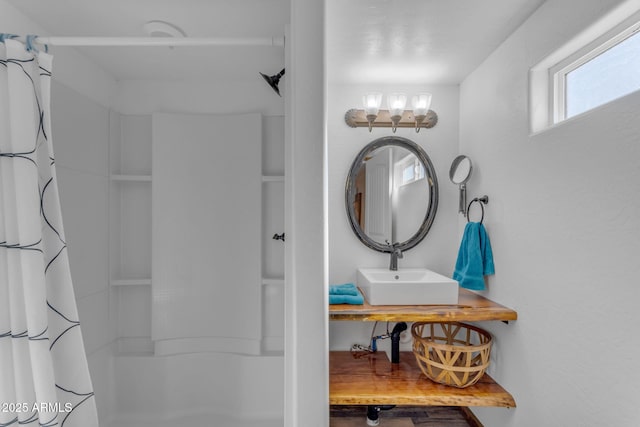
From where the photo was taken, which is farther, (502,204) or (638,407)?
(502,204)

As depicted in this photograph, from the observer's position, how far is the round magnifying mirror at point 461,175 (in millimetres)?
2068

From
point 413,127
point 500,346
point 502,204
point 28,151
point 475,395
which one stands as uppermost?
point 413,127

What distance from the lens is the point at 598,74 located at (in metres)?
1.26

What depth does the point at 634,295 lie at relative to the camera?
1.01 metres

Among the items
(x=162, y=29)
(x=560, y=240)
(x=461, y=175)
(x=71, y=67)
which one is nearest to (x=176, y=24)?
(x=162, y=29)

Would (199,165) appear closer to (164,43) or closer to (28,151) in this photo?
(164,43)

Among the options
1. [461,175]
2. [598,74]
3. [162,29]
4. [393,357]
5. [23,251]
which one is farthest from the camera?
[461,175]

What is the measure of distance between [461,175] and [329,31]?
3.85ft

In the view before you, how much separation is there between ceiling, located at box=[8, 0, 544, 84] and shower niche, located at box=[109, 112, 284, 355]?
1.26 ft

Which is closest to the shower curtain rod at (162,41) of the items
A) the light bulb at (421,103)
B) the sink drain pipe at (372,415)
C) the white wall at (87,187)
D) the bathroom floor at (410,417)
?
the white wall at (87,187)

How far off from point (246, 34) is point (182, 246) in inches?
51.6

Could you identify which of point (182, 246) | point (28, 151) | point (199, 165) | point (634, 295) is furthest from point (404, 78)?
point (28, 151)

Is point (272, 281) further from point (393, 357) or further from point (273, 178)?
point (393, 357)

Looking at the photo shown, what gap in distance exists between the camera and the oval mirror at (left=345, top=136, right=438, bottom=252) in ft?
7.32
